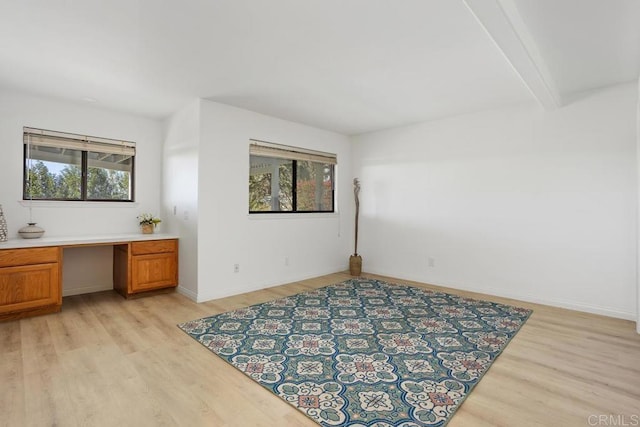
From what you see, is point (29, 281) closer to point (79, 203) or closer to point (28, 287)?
point (28, 287)

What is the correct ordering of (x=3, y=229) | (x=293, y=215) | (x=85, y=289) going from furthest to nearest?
(x=293, y=215)
(x=85, y=289)
(x=3, y=229)

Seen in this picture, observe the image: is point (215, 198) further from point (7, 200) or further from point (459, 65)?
point (459, 65)

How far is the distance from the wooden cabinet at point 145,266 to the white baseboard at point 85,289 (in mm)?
182

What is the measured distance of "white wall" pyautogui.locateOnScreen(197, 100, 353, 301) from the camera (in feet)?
13.0

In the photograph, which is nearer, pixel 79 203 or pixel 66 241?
pixel 66 241

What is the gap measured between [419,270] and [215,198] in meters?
3.15

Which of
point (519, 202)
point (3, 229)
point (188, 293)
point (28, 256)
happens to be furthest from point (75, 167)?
point (519, 202)

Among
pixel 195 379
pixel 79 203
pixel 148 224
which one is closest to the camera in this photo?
pixel 195 379

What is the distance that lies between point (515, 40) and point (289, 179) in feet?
11.2

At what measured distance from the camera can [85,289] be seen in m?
4.26

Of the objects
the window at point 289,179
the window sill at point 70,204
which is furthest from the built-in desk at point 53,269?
the window at point 289,179

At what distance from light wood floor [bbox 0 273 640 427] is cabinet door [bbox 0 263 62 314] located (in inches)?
6.7

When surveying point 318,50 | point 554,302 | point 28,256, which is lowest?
point 554,302

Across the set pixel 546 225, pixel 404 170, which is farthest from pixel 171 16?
pixel 546 225
